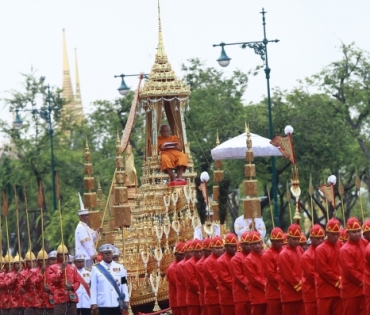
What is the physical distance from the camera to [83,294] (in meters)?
29.4

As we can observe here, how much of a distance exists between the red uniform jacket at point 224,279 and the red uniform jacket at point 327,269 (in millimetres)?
2809

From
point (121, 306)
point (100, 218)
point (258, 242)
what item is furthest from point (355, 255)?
point (100, 218)

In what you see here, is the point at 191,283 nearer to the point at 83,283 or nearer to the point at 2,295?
the point at 83,283

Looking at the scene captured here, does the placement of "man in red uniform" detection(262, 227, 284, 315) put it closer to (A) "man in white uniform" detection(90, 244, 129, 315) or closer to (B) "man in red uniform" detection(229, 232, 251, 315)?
(B) "man in red uniform" detection(229, 232, 251, 315)

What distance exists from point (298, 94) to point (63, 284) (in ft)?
74.9

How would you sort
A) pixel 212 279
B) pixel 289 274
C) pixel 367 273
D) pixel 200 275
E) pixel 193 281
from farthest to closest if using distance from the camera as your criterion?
1. pixel 193 281
2. pixel 200 275
3. pixel 212 279
4. pixel 289 274
5. pixel 367 273

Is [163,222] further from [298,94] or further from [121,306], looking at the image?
[298,94]

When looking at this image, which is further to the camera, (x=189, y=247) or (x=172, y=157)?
(x=172, y=157)

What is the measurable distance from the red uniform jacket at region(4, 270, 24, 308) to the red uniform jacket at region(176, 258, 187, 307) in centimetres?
629

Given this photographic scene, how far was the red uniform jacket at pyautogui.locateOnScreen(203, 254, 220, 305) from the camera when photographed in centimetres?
2491

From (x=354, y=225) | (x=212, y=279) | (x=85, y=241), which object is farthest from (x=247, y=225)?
(x=354, y=225)

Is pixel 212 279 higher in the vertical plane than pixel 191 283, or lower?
higher

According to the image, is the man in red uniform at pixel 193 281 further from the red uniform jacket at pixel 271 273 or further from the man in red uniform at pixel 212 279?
the red uniform jacket at pixel 271 273

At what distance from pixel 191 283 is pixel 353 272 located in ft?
18.0
